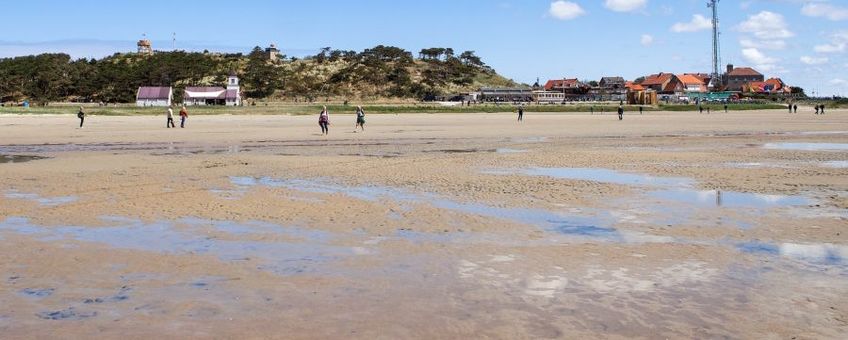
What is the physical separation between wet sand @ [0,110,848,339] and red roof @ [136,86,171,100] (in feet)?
316

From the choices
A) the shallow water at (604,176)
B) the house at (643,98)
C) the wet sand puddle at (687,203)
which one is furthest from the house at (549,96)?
the wet sand puddle at (687,203)

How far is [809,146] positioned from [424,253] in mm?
25087

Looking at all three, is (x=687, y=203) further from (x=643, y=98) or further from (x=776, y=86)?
(x=776, y=86)

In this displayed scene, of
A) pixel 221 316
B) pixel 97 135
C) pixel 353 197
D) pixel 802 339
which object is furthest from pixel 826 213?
pixel 97 135

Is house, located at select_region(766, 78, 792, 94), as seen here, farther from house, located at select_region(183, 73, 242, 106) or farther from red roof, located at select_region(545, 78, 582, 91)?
house, located at select_region(183, 73, 242, 106)

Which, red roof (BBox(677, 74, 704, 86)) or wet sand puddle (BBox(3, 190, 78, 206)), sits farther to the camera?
red roof (BBox(677, 74, 704, 86))

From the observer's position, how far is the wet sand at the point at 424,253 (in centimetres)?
594

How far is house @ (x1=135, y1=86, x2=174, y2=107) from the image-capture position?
110000 mm

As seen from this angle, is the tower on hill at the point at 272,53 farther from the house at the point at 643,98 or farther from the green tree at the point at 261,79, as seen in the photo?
the house at the point at 643,98

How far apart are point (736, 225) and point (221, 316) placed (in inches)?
303

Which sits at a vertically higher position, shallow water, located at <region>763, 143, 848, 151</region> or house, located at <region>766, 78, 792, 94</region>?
house, located at <region>766, 78, 792, 94</region>

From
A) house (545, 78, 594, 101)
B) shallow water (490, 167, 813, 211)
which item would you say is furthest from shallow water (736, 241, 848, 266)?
house (545, 78, 594, 101)

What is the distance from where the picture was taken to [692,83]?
186750mm

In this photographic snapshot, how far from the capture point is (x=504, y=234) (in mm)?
9969
